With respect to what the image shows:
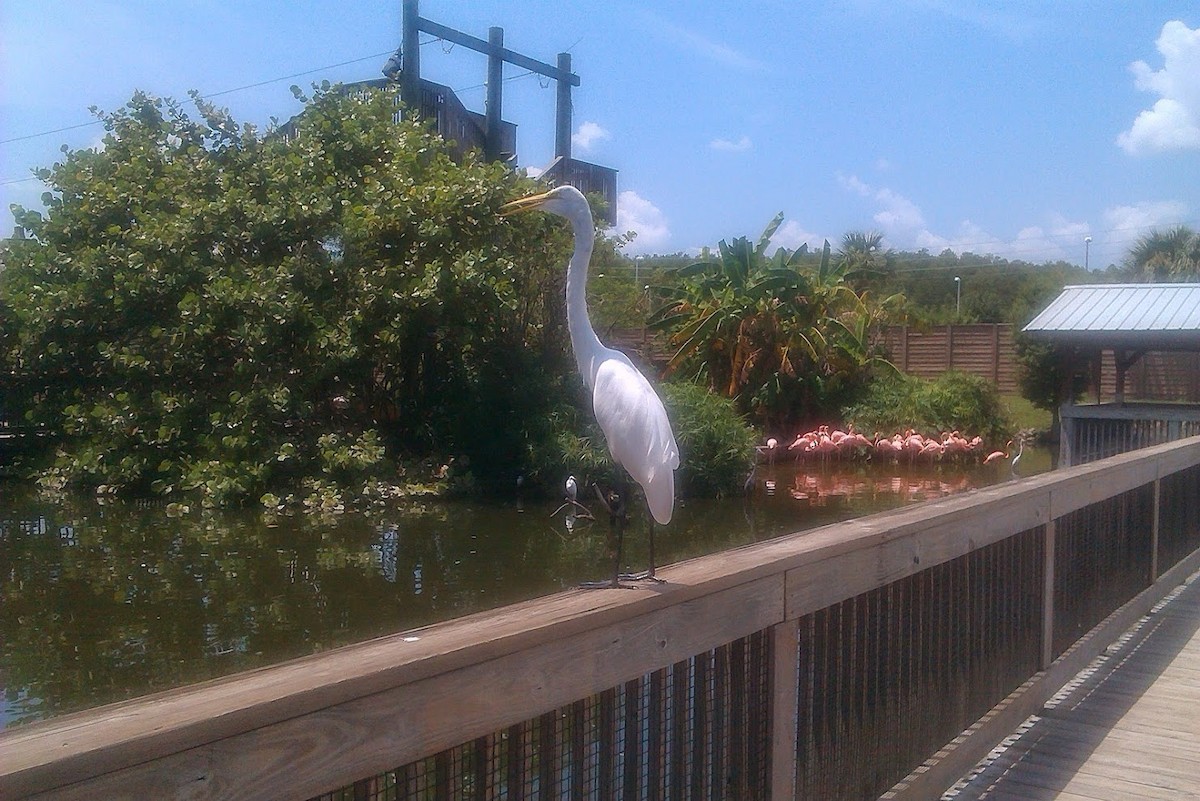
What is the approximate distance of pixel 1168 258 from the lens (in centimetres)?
3347

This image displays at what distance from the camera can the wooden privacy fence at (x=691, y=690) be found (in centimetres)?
125

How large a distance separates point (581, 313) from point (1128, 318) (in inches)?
467

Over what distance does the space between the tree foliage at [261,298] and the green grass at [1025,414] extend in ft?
41.4

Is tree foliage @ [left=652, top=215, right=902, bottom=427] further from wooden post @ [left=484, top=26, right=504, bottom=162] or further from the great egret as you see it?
the great egret

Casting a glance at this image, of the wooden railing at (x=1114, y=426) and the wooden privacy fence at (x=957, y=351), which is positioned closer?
the wooden railing at (x=1114, y=426)

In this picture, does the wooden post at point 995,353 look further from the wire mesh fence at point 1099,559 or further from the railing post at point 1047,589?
the railing post at point 1047,589

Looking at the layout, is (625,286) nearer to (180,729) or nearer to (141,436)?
(141,436)

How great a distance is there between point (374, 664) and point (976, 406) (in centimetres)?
2170

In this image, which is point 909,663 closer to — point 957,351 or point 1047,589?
point 1047,589

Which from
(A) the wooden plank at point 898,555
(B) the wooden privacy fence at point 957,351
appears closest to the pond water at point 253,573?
(A) the wooden plank at point 898,555

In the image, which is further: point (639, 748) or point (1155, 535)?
point (1155, 535)

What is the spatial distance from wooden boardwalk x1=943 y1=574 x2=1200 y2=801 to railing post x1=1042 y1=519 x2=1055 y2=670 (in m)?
0.27

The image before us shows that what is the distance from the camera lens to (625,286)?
17.8m

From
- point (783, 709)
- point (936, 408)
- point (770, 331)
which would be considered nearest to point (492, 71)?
point (770, 331)
